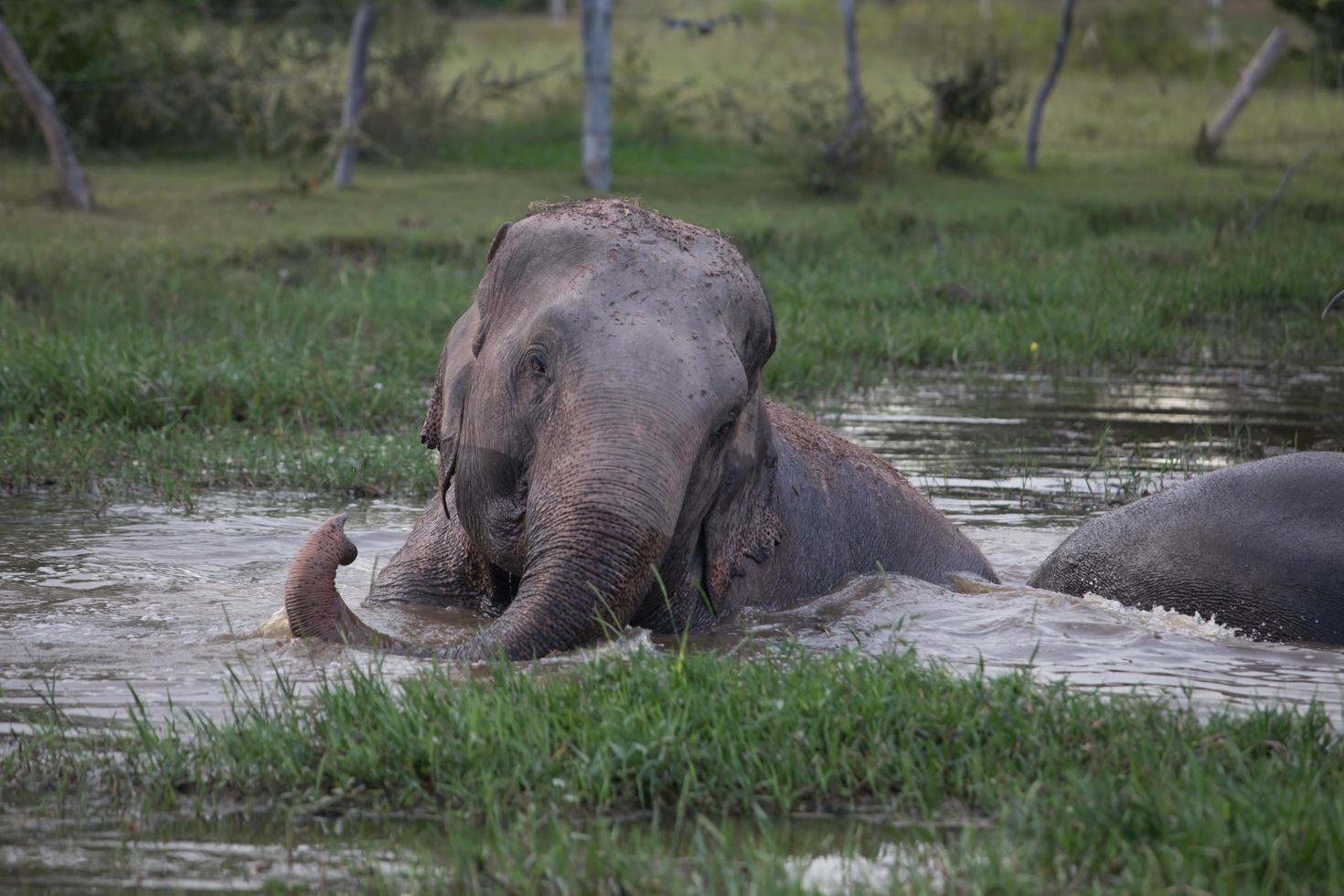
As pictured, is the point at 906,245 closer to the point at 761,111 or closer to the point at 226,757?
the point at 761,111

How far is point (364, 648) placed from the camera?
4.94m

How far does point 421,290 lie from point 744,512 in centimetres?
799

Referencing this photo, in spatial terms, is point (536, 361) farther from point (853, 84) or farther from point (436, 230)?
point (853, 84)

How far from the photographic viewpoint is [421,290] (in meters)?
13.1

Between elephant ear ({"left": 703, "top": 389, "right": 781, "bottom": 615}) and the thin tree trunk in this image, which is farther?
the thin tree trunk

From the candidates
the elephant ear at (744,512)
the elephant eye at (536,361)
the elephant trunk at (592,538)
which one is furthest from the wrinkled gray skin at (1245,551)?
the elephant eye at (536,361)

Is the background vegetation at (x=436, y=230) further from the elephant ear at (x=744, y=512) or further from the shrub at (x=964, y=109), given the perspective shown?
the elephant ear at (x=744, y=512)

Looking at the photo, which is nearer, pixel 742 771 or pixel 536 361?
pixel 742 771

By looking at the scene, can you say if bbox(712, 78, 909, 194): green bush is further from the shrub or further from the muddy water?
the muddy water

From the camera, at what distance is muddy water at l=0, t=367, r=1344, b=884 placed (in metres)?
4.89

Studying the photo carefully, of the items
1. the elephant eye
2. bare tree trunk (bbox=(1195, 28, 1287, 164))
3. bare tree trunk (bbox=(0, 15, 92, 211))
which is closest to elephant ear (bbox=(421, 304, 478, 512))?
the elephant eye

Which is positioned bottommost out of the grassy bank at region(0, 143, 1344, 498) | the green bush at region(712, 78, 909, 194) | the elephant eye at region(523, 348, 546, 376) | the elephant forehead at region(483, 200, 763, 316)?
the grassy bank at region(0, 143, 1344, 498)

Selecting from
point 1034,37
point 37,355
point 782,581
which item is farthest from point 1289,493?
point 1034,37

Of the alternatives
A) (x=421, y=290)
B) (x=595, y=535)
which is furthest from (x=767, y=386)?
(x=595, y=535)
